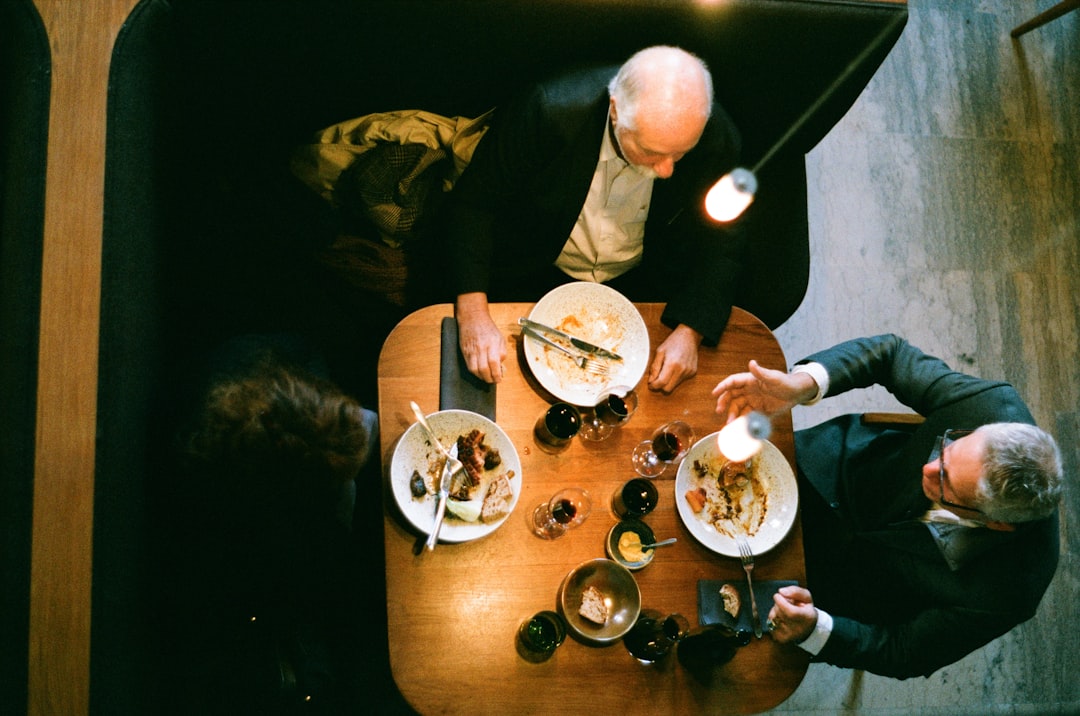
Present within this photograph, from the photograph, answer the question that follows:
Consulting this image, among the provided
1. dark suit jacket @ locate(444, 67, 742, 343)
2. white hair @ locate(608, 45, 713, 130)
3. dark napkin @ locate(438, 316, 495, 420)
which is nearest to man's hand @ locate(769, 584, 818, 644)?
dark suit jacket @ locate(444, 67, 742, 343)

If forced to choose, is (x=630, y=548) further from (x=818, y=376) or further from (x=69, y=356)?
(x=69, y=356)

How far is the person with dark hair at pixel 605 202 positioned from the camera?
183 cm

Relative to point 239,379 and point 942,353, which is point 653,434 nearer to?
point 239,379

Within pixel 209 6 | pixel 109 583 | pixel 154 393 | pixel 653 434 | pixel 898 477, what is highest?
pixel 209 6

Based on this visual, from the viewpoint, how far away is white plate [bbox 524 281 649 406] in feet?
6.26

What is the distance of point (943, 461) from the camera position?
183cm

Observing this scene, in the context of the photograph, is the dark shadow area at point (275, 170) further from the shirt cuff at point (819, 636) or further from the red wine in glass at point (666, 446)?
the shirt cuff at point (819, 636)

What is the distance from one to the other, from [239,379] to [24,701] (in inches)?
31.1

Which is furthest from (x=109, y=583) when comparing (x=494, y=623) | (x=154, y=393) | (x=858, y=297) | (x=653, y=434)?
(x=858, y=297)

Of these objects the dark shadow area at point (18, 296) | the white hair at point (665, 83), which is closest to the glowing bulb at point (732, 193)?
the white hair at point (665, 83)

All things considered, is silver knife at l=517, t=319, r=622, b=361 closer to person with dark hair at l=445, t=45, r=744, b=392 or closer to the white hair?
person with dark hair at l=445, t=45, r=744, b=392

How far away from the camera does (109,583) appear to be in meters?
1.55

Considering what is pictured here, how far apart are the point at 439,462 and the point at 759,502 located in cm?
88

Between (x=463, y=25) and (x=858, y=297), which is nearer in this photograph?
(x=463, y=25)
